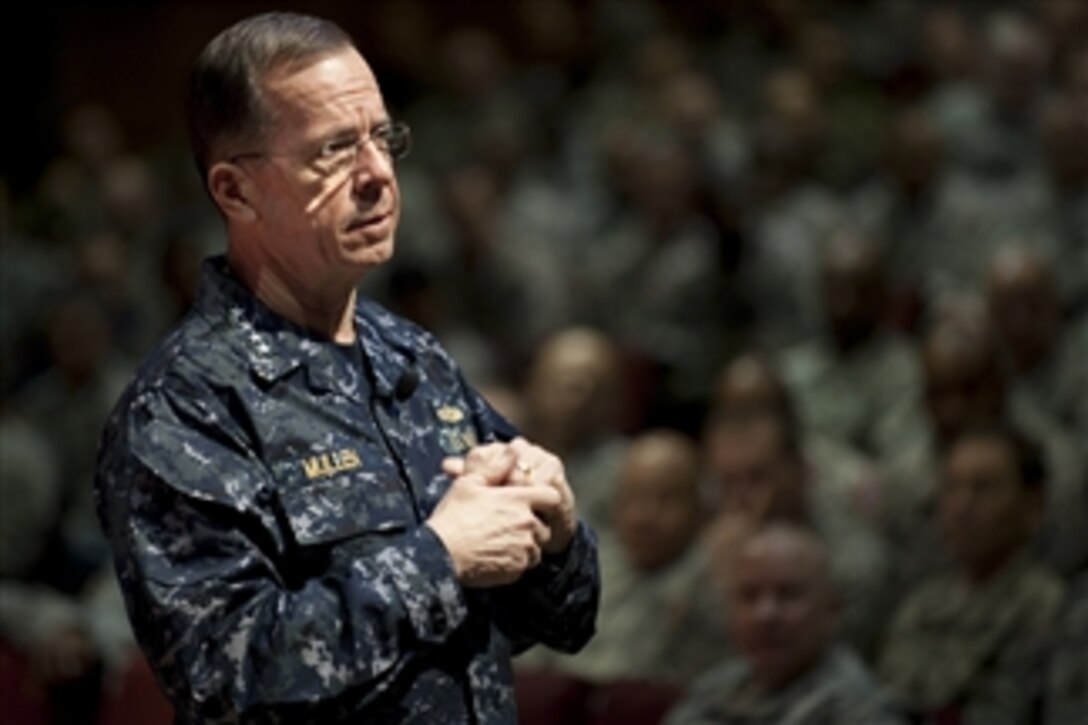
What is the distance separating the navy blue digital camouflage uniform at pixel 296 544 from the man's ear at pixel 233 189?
62 millimetres

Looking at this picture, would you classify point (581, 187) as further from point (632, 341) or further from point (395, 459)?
point (395, 459)

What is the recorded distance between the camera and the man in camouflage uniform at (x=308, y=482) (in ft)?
4.80

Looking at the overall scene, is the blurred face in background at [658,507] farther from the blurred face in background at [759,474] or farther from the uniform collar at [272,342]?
the uniform collar at [272,342]

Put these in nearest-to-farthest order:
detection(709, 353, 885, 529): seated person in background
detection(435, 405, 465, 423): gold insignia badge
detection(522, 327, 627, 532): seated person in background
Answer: detection(435, 405, 465, 423): gold insignia badge, detection(709, 353, 885, 529): seated person in background, detection(522, 327, 627, 532): seated person in background

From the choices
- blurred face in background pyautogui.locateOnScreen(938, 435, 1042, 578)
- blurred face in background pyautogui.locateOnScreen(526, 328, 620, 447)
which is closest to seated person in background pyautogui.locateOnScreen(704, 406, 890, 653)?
blurred face in background pyautogui.locateOnScreen(938, 435, 1042, 578)

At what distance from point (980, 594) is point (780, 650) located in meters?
0.60

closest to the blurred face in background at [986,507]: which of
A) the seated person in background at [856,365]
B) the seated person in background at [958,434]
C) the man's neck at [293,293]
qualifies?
the seated person in background at [958,434]

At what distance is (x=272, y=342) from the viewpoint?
1582 millimetres

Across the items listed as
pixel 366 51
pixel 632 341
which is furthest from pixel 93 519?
pixel 366 51

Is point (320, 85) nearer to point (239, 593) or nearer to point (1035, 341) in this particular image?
point (239, 593)

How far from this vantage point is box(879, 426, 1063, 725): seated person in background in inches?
129

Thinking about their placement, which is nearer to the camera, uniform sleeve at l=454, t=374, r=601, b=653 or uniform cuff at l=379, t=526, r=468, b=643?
uniform cuff at l=379, t=526, r=468, b=643

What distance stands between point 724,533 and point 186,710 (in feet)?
6.81

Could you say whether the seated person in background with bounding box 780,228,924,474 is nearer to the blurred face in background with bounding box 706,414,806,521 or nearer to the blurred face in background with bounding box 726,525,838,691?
the blurred face in background with bounding box 706,414,806,521
